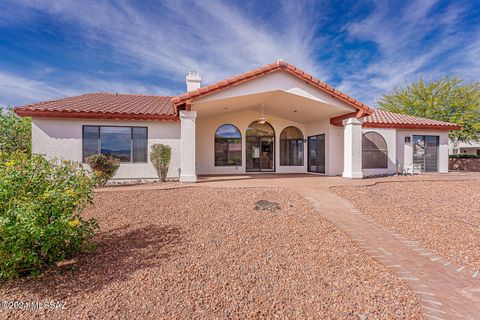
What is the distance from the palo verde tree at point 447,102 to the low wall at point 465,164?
4.39 metres

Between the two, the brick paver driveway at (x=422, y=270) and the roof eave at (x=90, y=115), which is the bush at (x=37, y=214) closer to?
the brick paver driveway at (x=422, y=270)

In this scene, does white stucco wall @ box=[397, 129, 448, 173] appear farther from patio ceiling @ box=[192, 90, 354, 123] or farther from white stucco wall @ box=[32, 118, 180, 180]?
white stucco wall @ box=[32, 118, 180, 180]

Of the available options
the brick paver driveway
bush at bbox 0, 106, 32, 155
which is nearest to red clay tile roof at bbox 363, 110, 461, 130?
the brick paver driveway

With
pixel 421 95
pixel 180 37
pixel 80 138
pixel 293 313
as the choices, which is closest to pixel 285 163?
pixel 180 37

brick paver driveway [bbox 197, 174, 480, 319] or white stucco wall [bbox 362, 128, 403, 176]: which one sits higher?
white stucco wall [bbox 362, 128, 403, 176]

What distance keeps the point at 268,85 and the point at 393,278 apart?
8390 millimetres

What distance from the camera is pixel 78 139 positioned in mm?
10555

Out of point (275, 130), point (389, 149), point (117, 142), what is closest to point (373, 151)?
point (389, 149)

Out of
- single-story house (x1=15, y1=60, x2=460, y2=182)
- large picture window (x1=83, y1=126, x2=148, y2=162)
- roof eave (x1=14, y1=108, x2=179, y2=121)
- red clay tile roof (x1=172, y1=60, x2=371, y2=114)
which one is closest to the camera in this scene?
red clay tile roof (x1=172, y1=60, x2=371, y2=114)

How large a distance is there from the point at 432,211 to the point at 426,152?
1093 centimetres

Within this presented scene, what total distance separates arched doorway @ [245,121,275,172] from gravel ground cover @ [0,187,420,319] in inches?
361

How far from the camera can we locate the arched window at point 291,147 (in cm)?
1523

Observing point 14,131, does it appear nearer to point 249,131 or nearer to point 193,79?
point 193,79

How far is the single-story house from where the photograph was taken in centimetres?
989
